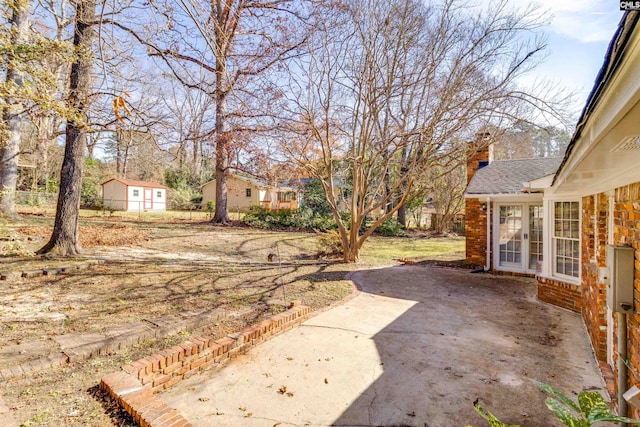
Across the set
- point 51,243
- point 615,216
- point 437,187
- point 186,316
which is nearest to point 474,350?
point 615,216

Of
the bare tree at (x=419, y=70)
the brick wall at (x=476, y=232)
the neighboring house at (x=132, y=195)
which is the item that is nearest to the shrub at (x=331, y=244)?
the bare tree at (x=419, y=70)

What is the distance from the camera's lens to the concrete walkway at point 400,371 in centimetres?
303

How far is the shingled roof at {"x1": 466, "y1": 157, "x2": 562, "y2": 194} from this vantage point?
366 inches

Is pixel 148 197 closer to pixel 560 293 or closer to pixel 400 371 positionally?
pixel 560 293

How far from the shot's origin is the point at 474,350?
14.6ft

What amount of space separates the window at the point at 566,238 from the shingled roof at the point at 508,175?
2099 millimetres

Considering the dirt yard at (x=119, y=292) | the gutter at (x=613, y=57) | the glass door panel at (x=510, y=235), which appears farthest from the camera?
the glass door panel at (x=510, y=235)

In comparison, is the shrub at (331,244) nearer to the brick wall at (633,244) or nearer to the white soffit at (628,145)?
the brick wall at (633,244)

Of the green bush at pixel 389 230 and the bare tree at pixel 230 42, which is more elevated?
the bare tree at pixel 230 42

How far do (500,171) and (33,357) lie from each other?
11.5 m

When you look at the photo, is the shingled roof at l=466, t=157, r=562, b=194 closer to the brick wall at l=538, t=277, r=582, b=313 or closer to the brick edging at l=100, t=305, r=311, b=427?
the brick wall at l=538, t=277, r=582, b=313

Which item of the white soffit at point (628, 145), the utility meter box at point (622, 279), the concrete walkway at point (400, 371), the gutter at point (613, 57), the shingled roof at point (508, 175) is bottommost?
the concrete walkway at point (400, 371)

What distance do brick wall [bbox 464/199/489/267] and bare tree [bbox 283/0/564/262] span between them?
170cm

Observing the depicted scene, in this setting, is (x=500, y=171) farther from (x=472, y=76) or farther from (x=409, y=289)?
(x=409, y=289)
